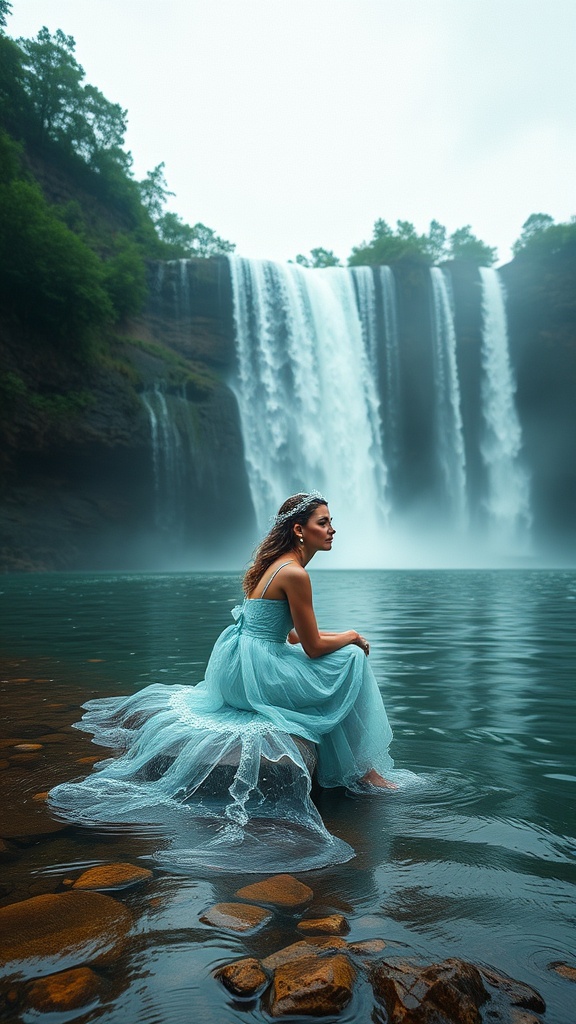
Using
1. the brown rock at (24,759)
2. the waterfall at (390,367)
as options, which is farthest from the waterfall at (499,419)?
the brown rock at (24,759)

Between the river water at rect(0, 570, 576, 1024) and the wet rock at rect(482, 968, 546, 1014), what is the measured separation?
4cm

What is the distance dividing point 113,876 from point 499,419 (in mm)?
38861

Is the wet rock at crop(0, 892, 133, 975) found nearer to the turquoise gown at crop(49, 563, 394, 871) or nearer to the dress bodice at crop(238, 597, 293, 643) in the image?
the turquoise gown at crop(49, 563, 394, 871)

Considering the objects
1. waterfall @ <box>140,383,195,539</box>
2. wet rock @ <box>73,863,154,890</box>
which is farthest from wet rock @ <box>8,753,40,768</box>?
waterfall @ <box>140,383,195,539</box>

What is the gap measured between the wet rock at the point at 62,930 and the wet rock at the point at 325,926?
0.51m

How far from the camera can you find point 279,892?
2199 mm

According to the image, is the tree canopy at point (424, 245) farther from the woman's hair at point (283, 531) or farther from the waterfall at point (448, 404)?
the woman's hair at point (283, 531)

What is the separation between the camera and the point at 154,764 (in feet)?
10.9

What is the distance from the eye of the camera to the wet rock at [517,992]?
1622 millimetres

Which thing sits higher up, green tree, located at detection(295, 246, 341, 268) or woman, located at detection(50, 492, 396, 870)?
green tree, located at detection(295, 246, 341, 268)

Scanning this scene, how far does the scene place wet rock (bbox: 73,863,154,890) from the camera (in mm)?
2229

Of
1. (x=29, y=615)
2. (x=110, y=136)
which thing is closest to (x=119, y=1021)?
(x=29, y=615)

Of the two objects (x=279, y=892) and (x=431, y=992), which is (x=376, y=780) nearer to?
(x=279, y=892)

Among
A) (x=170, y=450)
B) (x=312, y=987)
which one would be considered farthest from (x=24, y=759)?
(x=170, y=450)
